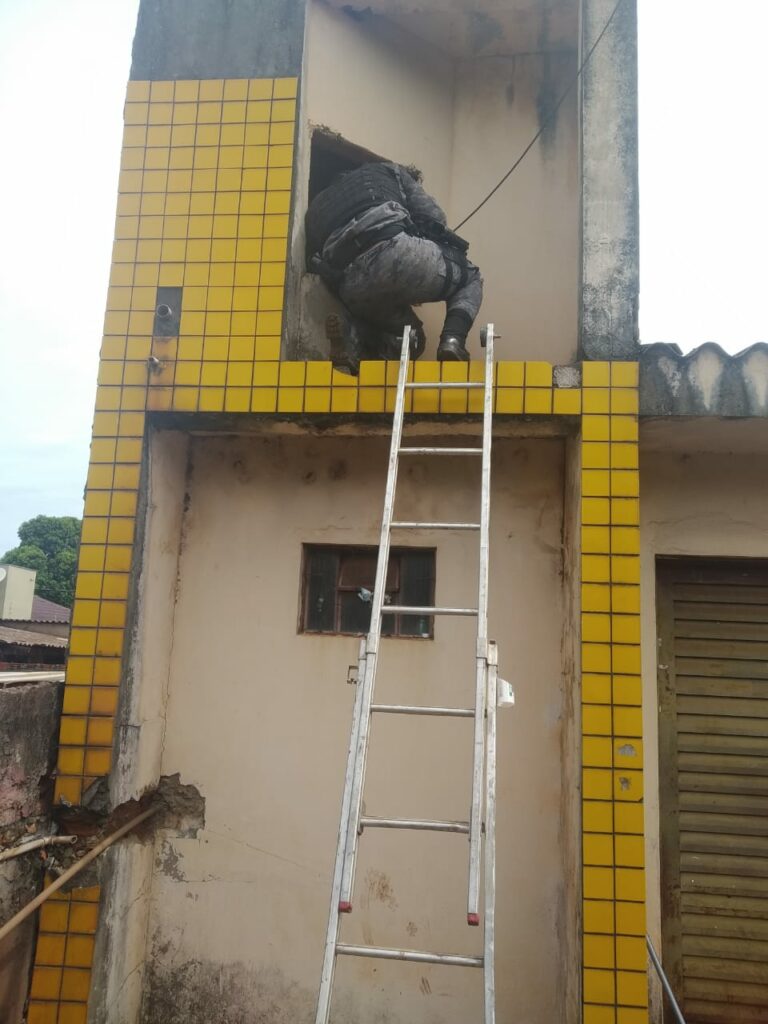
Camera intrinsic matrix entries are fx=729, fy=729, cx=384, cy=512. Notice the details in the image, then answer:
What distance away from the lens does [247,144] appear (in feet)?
13.8

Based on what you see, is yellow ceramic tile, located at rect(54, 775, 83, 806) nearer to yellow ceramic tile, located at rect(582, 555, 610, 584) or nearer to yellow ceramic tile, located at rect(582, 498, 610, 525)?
yellow ceramic tile, located at rect(582, 555, 610, 584)

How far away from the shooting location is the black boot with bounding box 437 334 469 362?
4.06 metres

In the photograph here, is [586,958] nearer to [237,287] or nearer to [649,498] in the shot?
[649,498]

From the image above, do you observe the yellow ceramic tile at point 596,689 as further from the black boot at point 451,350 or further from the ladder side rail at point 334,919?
the black boot at point 451,350

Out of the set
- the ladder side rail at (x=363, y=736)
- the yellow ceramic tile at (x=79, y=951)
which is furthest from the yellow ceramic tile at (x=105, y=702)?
the ladder side rail at (x=363, y=736)

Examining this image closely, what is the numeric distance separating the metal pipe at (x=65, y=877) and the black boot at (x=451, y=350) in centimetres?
304

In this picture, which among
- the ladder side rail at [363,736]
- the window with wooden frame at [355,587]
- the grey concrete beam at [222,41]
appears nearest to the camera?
the ladder side rail at [363,736]

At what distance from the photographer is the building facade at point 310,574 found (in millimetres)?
3744

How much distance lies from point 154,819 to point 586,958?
8.01ft

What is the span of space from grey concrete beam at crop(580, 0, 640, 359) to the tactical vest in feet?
3.71

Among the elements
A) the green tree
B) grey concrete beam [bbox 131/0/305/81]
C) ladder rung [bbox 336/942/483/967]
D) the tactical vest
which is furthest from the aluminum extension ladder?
the green tree

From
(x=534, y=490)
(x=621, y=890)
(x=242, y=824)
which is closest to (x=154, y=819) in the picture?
(x=242, y=824)

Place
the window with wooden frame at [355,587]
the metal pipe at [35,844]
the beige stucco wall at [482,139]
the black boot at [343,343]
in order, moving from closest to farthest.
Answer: the metal pipe at [35,844] → the black boot at [343,343] → the window with wooden frame at [355,587] → the beige stucco wall at [482,139]

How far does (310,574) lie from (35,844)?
2.00 m
